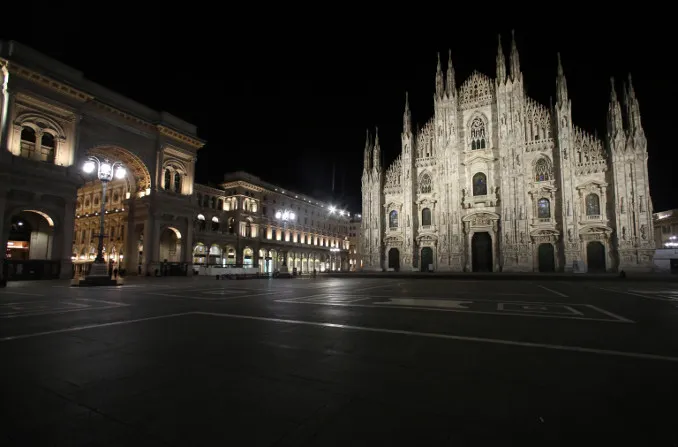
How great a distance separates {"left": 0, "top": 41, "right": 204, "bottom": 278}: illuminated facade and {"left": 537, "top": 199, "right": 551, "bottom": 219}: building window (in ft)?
135

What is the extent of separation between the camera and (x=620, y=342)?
17.6 ft

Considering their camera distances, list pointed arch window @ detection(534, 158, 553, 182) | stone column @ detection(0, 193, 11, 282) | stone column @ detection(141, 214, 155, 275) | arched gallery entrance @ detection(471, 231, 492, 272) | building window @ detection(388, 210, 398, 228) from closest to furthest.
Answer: stone column @ detection(0, 193, 11, 282), stone column @ detection(141, 214, 155, 275), pointed arch window @ detection(534, 158, 553, 182), arched gallery entrance @ detection(471, 231, 492, 272), building window @ detection(388, 210, 398, 228)

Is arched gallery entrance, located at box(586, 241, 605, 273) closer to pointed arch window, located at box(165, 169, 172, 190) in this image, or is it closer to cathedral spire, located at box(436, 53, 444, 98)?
cathedral spire, located at box(436, 53, 444, 98)

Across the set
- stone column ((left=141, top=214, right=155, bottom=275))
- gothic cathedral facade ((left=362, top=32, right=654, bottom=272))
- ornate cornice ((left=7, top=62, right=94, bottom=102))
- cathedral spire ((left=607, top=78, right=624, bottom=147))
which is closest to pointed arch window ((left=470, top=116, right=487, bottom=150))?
gothic cathedral facade ((left=362, top=32, right=654, bottom=272))

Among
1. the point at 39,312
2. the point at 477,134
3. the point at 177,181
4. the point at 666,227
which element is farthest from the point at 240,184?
the point at 666,227

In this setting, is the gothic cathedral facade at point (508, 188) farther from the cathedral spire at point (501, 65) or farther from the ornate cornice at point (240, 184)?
the ornate cornice at point (240, 184)

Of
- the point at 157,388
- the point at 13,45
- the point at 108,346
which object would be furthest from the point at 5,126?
the point at 157,388

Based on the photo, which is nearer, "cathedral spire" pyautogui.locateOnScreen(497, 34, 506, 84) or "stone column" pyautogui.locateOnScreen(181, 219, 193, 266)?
"stone column" pyautogui.locateOnScreen(181, 219, 193, 266)

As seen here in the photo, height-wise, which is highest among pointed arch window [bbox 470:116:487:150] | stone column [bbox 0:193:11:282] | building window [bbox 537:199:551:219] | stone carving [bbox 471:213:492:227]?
pointed arch window [bbox 470:116:487:150]

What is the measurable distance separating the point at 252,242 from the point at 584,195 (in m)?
48.6

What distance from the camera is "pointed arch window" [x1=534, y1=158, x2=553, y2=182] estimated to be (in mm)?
40062

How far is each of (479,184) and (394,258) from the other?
14628mm

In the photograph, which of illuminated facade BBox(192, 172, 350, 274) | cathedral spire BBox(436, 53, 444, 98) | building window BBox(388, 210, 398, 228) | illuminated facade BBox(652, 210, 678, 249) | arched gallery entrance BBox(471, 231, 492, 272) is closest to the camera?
arched gallery entrance BBox(471, 231, 492, 272)

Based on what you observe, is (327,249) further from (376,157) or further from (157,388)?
(157,388)
